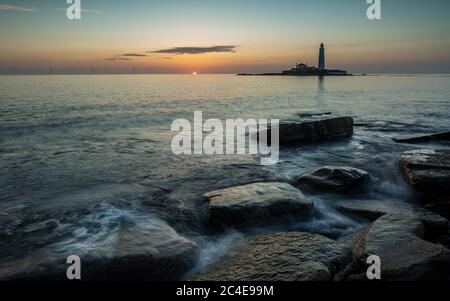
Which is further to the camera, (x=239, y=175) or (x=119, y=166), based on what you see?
(x=119, y=166)

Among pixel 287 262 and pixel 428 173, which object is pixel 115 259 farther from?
pixel 428 173

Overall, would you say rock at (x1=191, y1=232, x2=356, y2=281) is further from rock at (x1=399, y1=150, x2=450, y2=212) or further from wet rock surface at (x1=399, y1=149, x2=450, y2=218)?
rock at (x1=399, y1=150, x2=450, y2=212)

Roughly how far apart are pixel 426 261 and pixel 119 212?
215 inches

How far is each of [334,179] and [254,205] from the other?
9.26 ft

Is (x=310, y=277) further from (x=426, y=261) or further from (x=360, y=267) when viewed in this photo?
(x=426, y=261)

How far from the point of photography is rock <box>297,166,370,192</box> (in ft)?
26.4

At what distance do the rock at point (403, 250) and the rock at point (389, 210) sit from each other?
21.2 inches

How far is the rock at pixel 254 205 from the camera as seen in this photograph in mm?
6258

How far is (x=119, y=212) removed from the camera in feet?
22.9

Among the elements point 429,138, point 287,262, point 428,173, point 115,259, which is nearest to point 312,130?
point 429,138

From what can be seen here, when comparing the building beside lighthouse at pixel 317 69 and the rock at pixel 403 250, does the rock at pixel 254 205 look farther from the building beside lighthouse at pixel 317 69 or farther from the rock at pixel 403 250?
the building beside lighthouse at pixel 317 69

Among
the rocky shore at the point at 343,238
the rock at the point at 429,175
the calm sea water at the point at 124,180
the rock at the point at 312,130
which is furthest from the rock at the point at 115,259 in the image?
the rock at the point at 312,130
